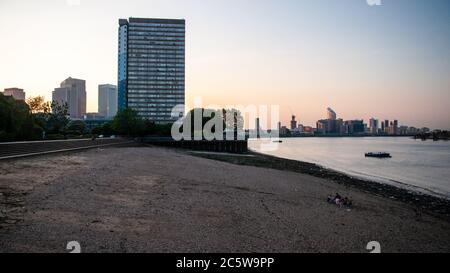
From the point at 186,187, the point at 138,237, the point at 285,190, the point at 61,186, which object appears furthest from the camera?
the point at 285,190

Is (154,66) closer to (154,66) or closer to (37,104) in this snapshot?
(154,66)

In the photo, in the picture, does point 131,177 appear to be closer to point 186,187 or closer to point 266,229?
point 186,187

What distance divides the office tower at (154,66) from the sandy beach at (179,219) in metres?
165

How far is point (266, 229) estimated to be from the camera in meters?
9.91

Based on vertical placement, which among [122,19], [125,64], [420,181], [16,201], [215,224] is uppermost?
[122,19]

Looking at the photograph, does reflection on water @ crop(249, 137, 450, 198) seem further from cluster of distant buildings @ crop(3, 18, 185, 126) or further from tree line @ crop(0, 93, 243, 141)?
cluster of distant buildings @ crop(3, 18, 185, 126)

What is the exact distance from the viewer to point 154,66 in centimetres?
17962

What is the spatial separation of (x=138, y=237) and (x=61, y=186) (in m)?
6.44

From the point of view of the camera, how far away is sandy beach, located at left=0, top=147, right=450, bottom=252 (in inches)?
306

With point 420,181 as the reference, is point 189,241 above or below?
above

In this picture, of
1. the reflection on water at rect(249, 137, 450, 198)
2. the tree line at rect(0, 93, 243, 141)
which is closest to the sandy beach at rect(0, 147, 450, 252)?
the reflection on water at rect(249, 137, 450, 198)

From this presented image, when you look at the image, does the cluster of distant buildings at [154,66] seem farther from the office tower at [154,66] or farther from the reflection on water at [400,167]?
the reflection on water at [400,167]

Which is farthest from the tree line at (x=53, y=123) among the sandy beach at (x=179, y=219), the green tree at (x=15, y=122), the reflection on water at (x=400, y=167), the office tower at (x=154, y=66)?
the office tower at (x=154, y=66)

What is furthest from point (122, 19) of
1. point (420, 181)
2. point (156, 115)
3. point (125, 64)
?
point (420, 181)
